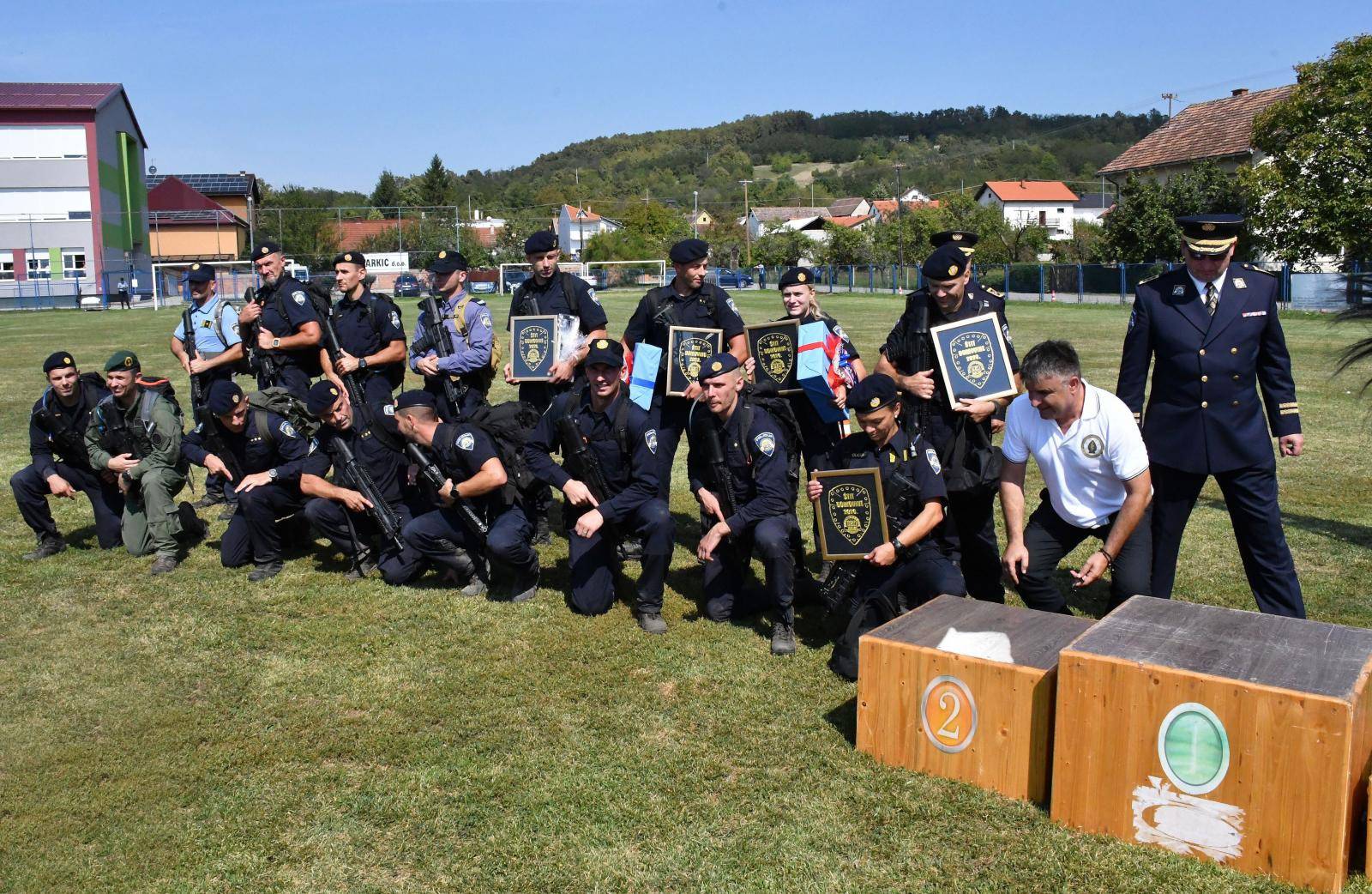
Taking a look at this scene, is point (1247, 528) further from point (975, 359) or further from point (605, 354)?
point (605, 354)

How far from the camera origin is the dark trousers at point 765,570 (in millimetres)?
6164

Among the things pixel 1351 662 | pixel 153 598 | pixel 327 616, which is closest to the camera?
pixel 1351 662

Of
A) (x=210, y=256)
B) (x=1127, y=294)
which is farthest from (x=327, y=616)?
(x=210, y=256)

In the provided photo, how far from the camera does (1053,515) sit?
5539mm

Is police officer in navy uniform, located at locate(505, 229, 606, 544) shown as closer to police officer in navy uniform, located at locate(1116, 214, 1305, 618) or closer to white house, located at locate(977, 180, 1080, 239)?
police officer in navy uniform, located at locate(1116, 214, 1305, 618)

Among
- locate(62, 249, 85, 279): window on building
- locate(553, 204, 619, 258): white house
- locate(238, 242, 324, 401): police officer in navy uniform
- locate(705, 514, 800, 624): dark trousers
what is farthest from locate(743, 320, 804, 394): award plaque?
locate(553, 204, 619, 258): white house

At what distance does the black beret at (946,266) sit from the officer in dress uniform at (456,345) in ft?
12.1

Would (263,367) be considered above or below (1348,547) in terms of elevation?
above

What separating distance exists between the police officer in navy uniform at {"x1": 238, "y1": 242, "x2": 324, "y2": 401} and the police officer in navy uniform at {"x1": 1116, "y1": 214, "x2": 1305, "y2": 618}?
6438mm

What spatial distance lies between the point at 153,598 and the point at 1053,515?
18.7ft

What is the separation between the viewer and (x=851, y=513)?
19.4ft

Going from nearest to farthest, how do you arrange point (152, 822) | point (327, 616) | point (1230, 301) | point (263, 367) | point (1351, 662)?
point (1351, 662) → point (152, 822) → point (1230, 301) → point (327, 616) → point (263, 367)

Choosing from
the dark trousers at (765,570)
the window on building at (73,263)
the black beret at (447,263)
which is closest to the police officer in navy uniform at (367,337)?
the black beret at (447,263)

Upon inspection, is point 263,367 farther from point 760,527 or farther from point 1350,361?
point 1350,361
